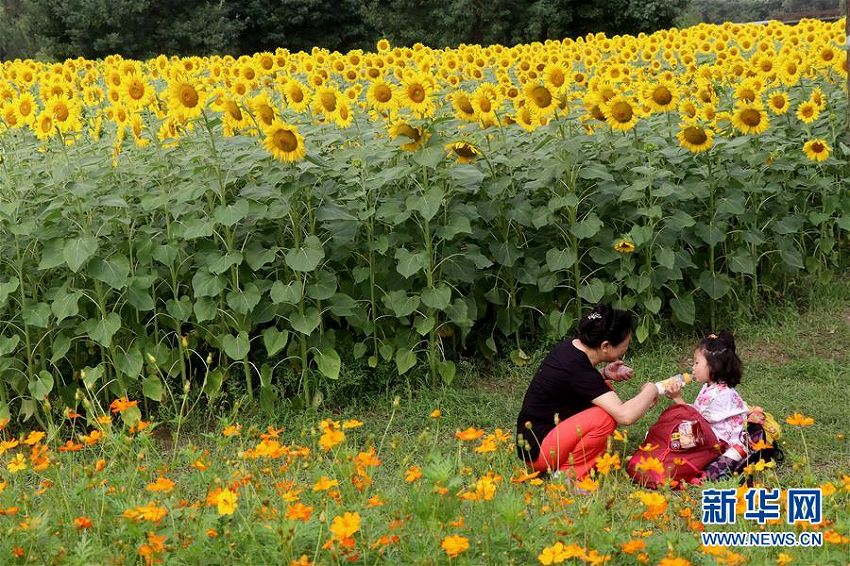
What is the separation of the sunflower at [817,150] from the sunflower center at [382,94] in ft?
7.49

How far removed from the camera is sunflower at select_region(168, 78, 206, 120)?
14.5 ft

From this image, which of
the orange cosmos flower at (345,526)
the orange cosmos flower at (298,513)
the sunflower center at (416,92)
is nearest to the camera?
the orange cosmos flower at (345,526)

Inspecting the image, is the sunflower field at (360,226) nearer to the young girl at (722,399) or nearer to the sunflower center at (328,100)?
the sunflower center at (328,100)

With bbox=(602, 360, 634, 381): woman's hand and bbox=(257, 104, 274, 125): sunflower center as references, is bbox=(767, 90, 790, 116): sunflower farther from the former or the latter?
bbox=(257, 104, 274, 125): sunflower center

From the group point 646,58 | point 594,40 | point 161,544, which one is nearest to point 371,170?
point 161,544

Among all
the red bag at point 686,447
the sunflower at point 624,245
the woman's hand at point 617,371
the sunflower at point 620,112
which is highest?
the sunflower at point 620,112

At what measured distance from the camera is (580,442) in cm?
397

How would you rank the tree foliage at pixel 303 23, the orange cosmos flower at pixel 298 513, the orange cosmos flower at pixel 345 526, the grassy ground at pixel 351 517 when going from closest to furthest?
the orange cosmos flower at pixel 345 526 < the orange cosmos flower at pixel 298 513 < the grassy ground at pixel 351 517 < the tree foliage at pixel 303 23

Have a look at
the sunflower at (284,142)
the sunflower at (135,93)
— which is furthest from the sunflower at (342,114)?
the sunflower at (135,93)

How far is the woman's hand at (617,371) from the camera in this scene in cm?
430

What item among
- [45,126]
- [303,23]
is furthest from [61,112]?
[303,23]

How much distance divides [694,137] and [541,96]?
80 centimetres

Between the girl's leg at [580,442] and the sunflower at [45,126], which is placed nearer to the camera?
the girl's leg at [580,442]

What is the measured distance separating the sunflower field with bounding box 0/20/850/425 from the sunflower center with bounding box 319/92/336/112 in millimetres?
14
